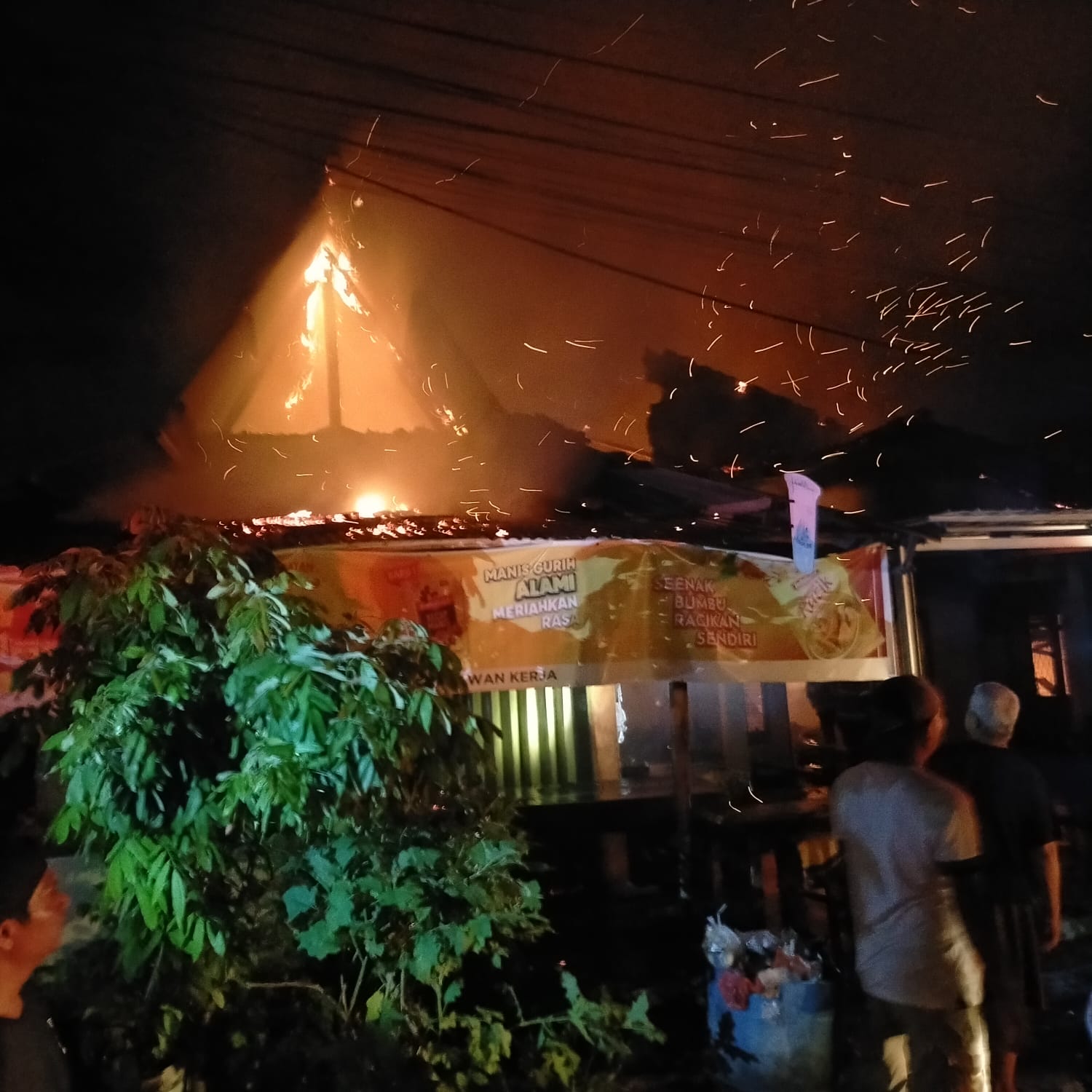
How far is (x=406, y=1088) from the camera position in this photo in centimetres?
315

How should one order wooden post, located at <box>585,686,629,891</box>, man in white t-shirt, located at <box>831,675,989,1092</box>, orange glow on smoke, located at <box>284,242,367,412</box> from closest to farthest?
man in white t-shirt, located at <box>831,675,989,1092</box>
orange glow on smoke, located at <box>284,242,367,412</box>
wooden post, located at <box>585,686,629,891</box>

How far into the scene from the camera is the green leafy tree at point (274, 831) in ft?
8.55

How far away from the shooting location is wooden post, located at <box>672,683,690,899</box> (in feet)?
21.4

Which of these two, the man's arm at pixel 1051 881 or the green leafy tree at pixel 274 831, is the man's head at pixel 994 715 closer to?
the man's arm at pixel 1051 881

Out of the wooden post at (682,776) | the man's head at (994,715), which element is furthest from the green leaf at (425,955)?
the wooden post at (682,776)

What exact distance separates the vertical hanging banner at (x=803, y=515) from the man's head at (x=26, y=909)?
3.99 meters

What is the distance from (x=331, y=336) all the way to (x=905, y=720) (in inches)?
202

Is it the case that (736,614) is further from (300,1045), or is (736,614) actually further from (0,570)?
(0,570)

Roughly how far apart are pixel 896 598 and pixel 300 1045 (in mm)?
4083

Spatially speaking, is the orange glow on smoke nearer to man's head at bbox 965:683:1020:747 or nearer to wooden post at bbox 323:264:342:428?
wooden post at bbox 323:264:342:428

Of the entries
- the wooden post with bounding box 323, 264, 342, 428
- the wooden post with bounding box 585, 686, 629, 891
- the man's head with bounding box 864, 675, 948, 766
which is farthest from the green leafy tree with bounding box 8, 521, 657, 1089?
the wooden post with bounding box 585, 686, 629, 891

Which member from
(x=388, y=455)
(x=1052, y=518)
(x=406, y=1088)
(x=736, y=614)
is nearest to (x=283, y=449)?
(x=388, y=455)

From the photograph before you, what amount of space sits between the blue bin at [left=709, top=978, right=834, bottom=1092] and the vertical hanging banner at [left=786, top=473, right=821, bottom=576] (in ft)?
7.28

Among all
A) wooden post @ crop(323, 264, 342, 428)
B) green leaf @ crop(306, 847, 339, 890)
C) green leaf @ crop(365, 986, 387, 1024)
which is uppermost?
wooden post @ crop(323, 264, 342, 428)
